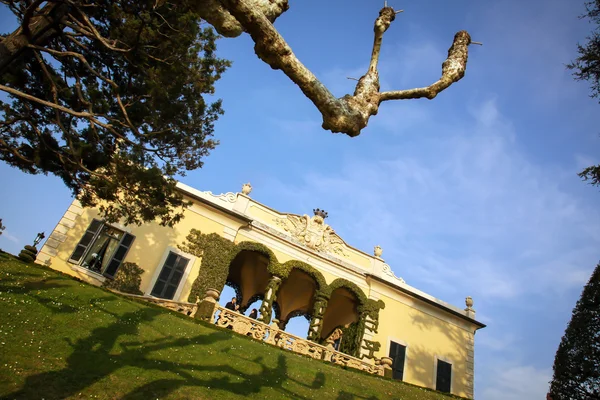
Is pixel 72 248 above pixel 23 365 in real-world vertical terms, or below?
above

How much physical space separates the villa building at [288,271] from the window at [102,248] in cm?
4

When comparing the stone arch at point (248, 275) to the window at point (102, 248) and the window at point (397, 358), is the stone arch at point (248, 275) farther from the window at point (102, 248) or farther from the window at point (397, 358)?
the window at point (397, 358)

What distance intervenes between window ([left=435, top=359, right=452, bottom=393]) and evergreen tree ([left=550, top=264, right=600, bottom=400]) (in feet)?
26.3

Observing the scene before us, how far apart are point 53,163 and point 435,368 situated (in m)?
22.0

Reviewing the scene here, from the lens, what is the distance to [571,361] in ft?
Result: 45.8

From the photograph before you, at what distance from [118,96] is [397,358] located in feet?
64.2

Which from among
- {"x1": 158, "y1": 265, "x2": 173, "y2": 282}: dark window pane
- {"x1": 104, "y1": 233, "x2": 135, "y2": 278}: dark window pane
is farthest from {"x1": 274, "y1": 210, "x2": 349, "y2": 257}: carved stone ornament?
{"x1": 104, "y1": 233, "x2": 135, "y2": 278}: dark window pane

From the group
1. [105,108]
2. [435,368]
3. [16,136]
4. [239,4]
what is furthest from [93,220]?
[435,368]

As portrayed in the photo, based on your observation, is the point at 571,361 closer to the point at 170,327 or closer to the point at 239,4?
the point at 170,327

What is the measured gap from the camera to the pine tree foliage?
28.7ft

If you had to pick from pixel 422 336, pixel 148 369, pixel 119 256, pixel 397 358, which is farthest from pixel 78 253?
pixel 422 336

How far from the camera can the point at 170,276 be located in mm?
17703

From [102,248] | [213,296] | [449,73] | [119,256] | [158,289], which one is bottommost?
[158,289]

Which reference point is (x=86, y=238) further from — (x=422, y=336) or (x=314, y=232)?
(x=422, y=336)
